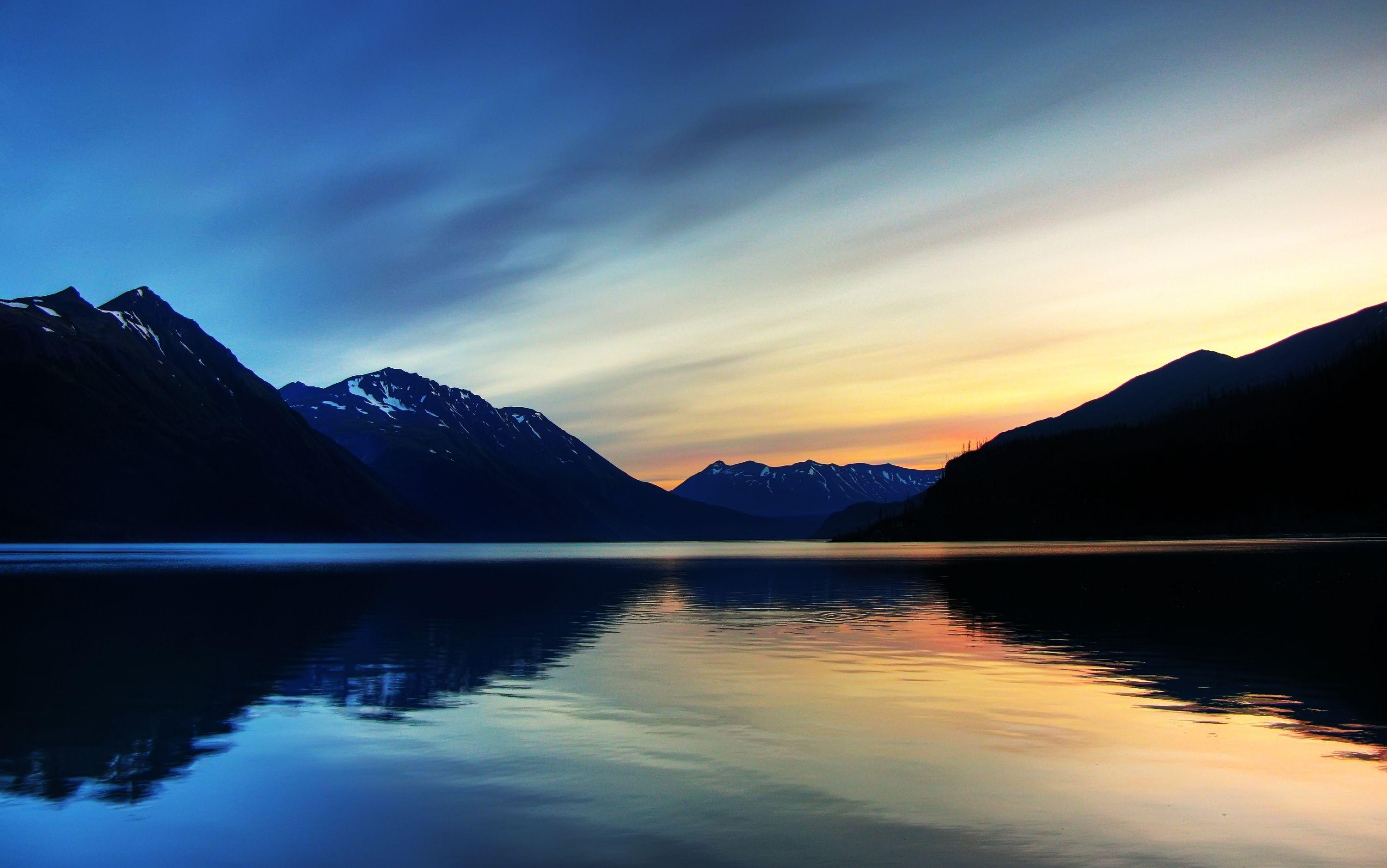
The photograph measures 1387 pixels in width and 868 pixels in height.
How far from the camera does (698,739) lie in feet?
76.4

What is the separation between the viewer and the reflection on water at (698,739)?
15547 mm

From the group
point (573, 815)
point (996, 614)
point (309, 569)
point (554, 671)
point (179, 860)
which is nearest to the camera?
point (179, 860)

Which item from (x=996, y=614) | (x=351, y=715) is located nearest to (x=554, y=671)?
(x=351, y=715)

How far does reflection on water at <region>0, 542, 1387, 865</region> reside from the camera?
15547mm

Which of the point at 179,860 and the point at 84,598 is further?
the point at 84,598

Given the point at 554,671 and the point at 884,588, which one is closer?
the point at 554,671

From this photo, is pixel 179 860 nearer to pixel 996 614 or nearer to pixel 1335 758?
pixel 1335 758

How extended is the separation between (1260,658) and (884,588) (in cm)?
4812

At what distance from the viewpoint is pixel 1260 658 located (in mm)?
36500

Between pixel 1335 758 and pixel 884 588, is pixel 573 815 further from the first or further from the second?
pixel 884 588

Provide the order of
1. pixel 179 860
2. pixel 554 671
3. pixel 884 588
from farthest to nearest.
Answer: pixel 884 588, pixel 554 671, pixel 179 860

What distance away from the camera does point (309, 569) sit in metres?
130

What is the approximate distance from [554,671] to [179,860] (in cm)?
2043

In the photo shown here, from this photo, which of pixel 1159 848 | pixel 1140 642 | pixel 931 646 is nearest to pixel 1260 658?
pixel 1140 642
